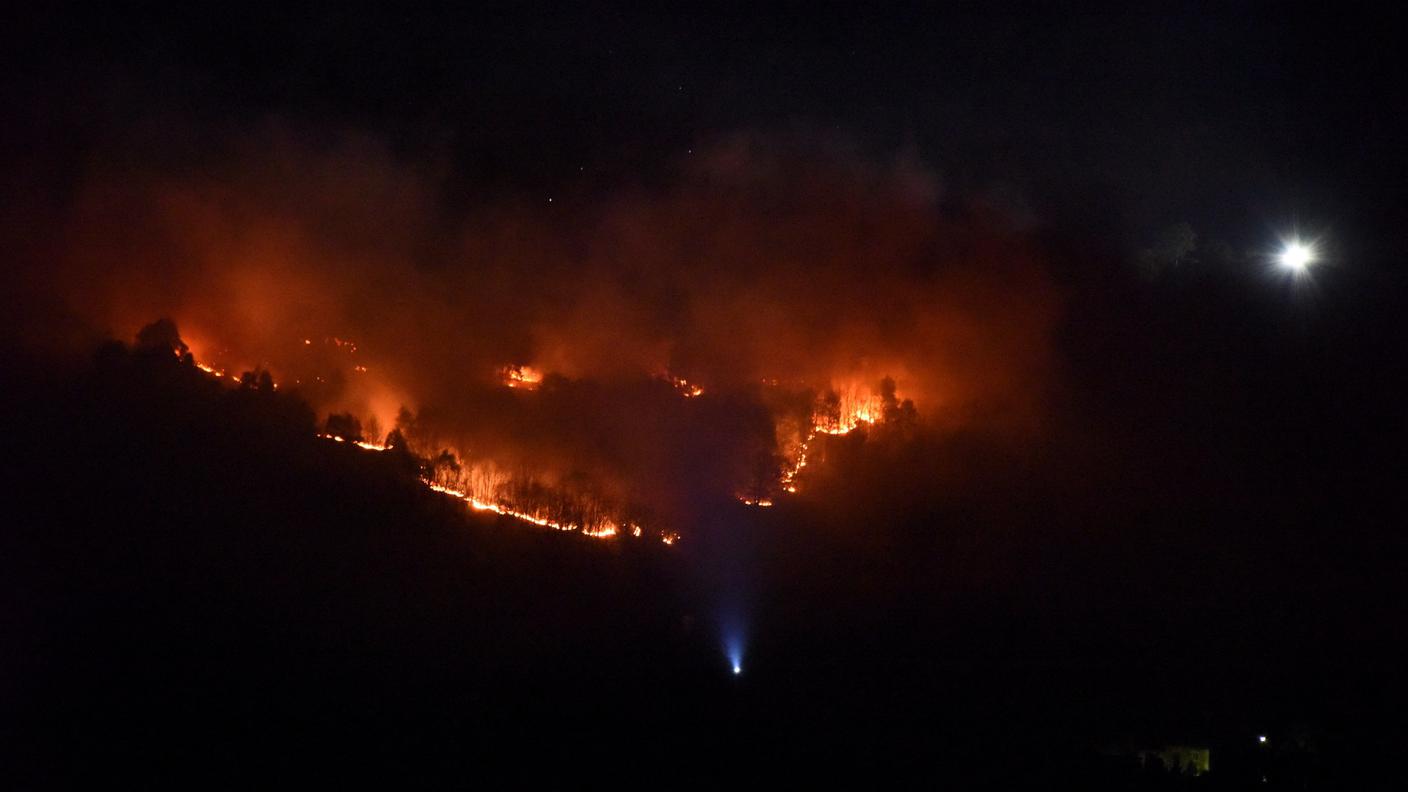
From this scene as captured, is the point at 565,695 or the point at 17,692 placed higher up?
the point at 565,695

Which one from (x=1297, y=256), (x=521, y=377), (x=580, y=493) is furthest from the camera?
(x=521, y=377)

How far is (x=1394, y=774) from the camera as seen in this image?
12750 mm

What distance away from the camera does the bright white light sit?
1483cm

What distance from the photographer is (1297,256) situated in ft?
48.7

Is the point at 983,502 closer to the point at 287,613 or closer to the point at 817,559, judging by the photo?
the point at 817,559

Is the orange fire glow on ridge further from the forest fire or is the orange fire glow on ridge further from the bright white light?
the bright white light

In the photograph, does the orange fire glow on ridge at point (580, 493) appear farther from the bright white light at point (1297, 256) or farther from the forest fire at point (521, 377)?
the bright white light at point (1297, 256)

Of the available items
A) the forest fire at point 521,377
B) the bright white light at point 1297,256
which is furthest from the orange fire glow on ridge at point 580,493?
the bright white light at point 1297,256

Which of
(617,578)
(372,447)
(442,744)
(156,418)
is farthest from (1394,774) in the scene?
(156,418)

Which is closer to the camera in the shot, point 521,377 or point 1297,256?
point 1297,256

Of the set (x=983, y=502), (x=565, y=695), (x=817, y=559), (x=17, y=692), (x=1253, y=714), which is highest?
(x=983, y=502)

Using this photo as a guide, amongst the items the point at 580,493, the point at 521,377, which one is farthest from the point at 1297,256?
the point at 521,377

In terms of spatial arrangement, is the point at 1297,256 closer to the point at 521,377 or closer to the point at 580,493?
the point at 580,493

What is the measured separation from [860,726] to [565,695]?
333cm
